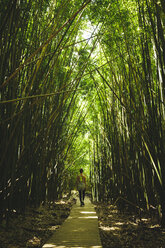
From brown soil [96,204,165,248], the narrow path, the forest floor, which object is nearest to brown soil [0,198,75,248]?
the forest floor

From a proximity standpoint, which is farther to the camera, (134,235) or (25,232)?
(134,235)

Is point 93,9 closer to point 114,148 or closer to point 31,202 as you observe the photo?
point 114,148

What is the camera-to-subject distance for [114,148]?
309cm

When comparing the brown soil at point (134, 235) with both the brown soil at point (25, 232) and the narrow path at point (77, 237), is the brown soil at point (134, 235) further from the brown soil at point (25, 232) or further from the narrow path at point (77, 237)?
the brown soil at point (25, 232)

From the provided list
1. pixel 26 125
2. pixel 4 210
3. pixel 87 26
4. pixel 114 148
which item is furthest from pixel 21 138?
pixel 87 26

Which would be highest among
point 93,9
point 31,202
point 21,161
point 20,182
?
point 93,9

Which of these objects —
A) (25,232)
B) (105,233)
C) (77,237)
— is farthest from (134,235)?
(25,232)

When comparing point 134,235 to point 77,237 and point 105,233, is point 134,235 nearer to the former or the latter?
point 105,233

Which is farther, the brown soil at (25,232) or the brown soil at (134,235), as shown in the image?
the brown soil at (134,235)

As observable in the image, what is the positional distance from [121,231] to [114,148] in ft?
4.39

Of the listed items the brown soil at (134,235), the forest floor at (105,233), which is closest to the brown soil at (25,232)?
the forest floor at (105,233)

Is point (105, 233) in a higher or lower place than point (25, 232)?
lower

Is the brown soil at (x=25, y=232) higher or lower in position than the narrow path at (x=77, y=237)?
higher

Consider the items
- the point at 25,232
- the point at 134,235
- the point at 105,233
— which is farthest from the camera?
the point at 105,233
